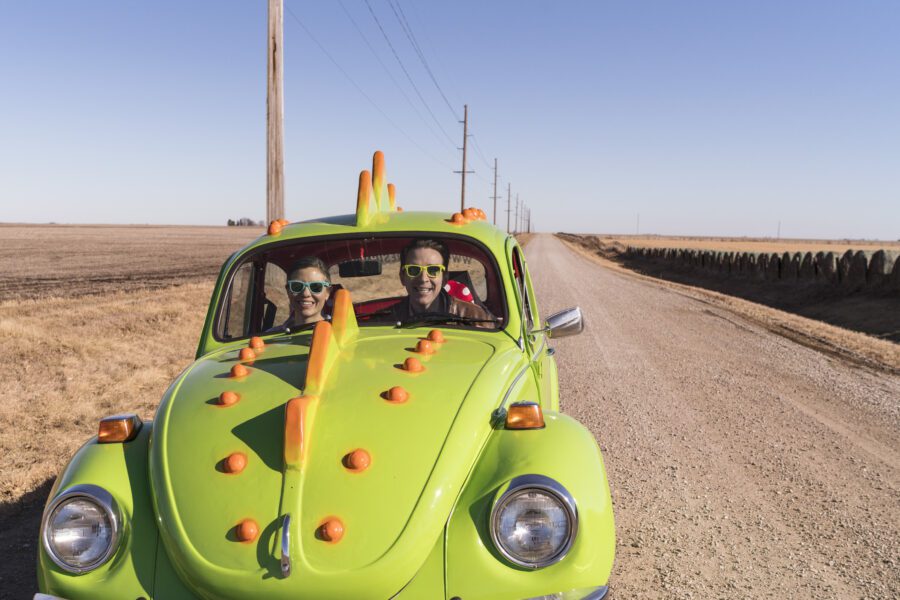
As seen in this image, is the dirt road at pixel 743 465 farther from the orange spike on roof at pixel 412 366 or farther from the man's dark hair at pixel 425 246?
the man's dark hair at pixel 425 246

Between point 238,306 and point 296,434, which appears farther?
point 238,306

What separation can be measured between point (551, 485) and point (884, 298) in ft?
59.0

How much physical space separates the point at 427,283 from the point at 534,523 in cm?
179

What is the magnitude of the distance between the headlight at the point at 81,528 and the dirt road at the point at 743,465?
7.66 ft

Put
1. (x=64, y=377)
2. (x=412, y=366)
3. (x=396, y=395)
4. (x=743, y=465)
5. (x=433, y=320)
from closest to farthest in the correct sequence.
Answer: (x=396, y=395) < (x=412, y=366) < (x=433, y=320) < (x=743, y=465) < (x=64, y=377)

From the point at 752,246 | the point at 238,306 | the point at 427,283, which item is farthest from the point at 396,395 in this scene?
the point at 752,246

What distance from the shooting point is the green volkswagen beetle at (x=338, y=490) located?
6.88 ft

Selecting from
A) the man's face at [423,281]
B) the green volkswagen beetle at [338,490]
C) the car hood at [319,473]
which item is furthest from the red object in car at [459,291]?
the car hood at [319,473]

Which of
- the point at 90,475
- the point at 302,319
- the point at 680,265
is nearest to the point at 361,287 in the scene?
the point at 302,319

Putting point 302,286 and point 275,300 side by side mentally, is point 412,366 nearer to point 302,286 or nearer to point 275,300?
point 302,286

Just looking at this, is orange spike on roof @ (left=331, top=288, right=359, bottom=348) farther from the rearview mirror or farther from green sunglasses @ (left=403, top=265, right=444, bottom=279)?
the rearview mirror

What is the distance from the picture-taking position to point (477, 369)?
9.57 feet

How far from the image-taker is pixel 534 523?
2.22 m

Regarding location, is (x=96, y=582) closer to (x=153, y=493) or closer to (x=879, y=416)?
(x=153, y=493)
